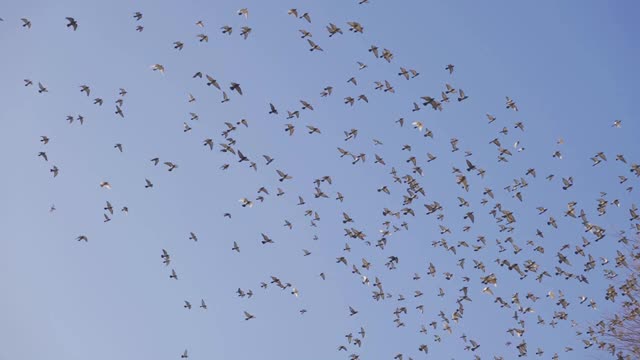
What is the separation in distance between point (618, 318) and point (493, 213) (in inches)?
304

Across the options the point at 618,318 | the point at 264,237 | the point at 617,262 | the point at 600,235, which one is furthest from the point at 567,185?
the point at 264,237

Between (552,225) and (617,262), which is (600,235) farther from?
(617,262)

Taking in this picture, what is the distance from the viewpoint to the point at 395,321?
25.0 metres

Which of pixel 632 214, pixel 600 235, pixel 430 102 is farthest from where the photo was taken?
pixel 632 214

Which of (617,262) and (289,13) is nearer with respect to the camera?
(289,13)

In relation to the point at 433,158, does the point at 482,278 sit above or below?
below

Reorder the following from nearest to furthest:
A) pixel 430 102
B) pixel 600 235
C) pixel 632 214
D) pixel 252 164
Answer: pixel 252 164 → pixel 430 102 → pixel 600 235 → pixel 632 214

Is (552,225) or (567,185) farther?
(567,185)

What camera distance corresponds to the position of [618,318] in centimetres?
2605

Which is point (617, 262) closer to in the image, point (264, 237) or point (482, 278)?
point (482, 278)

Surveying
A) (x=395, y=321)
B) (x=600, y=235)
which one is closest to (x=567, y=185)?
(x=600, y=235)

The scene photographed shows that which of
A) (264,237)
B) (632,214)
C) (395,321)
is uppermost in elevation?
(632,214)

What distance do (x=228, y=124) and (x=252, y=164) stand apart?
243 centimetres

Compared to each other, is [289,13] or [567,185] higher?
[289,13]
